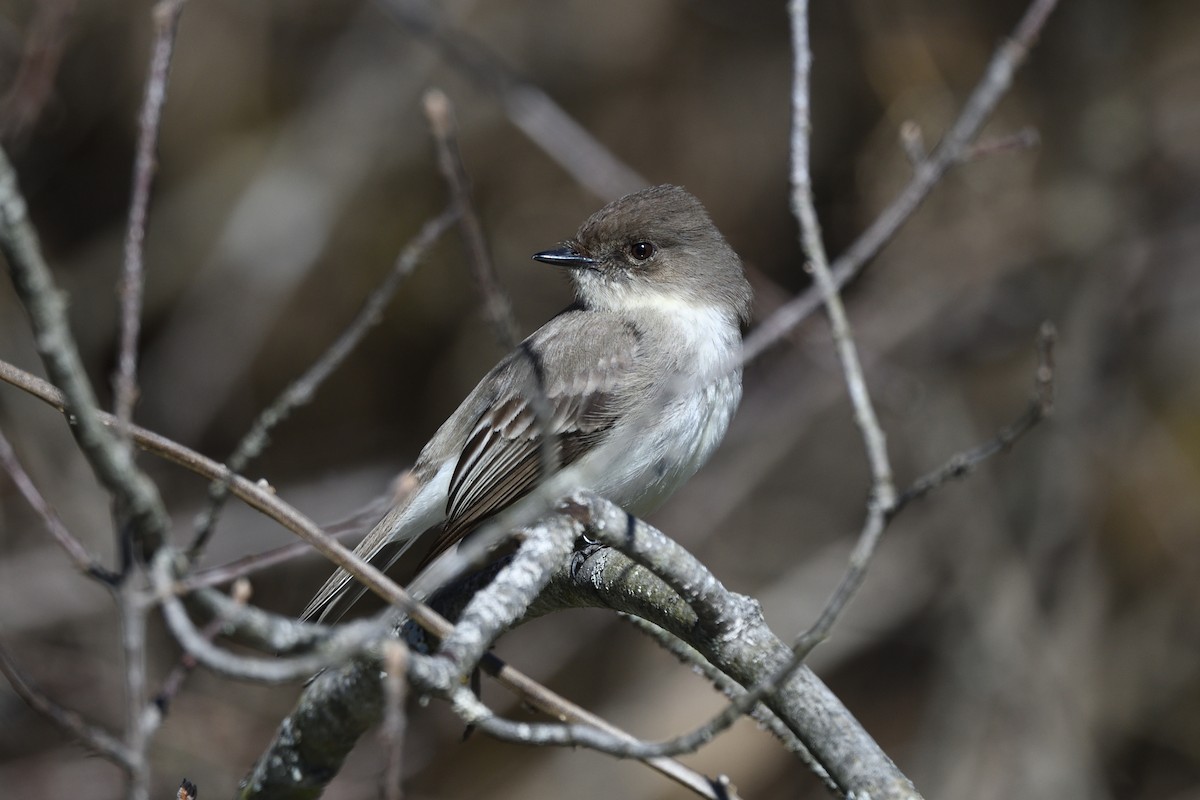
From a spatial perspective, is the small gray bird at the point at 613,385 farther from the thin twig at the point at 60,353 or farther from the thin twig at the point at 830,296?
the thin twig at the point at 60,353

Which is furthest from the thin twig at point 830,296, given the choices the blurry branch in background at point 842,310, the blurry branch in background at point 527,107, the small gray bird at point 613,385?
the blurry branch in background at point 527,107

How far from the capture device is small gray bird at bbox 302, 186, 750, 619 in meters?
4.16

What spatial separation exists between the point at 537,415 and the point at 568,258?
758 millimetres

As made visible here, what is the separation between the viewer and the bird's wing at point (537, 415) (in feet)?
14.3

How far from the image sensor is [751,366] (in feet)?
21.3

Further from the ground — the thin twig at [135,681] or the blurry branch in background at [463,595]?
the blurry branch in background at [463,595]

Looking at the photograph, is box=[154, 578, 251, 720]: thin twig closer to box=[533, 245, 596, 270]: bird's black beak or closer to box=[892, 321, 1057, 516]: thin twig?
box=[892, 321, 1057, 516]: thin twig

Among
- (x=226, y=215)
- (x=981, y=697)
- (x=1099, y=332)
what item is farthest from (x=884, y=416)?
(x=226, y=215)

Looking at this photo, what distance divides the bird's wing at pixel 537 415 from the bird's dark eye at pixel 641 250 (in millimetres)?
367

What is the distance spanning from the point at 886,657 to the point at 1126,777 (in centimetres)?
154

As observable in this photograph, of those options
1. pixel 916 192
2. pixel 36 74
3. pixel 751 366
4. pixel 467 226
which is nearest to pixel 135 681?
pixel 467 226

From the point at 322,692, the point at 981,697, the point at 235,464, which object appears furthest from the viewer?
the point at 981,697

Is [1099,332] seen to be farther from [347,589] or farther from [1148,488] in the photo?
[347,589]

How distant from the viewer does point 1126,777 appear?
23.4 feet
